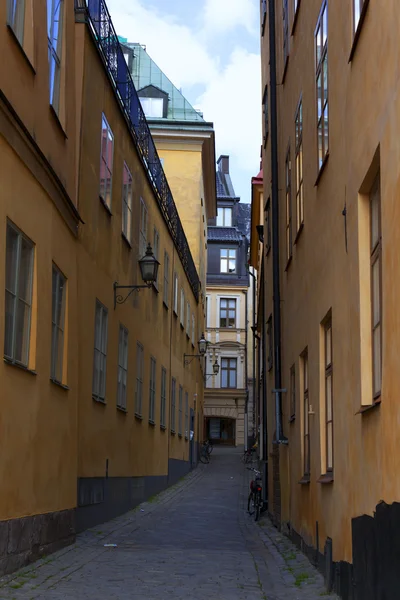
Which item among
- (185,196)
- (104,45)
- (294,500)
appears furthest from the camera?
(185,196)

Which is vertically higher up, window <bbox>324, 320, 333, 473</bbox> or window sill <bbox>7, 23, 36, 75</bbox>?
window sill <bbox>7, 23, 36, 75</bbox>

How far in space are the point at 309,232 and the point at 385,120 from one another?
5436 millimetres

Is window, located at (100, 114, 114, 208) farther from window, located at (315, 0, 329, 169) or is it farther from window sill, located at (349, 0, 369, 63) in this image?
window sill, located at (349, 0, 369, 63)

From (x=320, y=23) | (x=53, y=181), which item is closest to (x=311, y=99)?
(x=320, y=23)

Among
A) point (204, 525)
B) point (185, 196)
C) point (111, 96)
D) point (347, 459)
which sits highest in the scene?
point (185, 196)

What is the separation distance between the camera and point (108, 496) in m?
16.3

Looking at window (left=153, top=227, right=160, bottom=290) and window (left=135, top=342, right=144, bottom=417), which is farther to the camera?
window (left=153, top=227, right=160, bottom=290)

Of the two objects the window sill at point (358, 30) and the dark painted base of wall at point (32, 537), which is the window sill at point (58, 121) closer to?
the window sill at point (358, 30)

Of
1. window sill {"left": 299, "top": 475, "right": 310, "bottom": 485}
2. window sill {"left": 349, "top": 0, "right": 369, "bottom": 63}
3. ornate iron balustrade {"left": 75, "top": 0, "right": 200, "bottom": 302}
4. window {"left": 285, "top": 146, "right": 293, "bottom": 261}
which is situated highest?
ornate iron balustrade {"left": 75, "top": 0, "right": 200, "bottom": 302}

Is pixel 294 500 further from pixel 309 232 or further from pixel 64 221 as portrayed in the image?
pixel 64 221

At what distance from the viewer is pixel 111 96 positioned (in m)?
16.5

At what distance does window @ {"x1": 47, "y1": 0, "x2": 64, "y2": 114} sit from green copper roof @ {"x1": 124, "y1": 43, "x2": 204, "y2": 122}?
2729cm

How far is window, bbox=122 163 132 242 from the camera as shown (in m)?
18.1

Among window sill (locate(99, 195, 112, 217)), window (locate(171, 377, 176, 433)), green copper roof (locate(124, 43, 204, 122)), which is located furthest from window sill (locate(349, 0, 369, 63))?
green copper roof (locate(124, 43, 204, 122))
